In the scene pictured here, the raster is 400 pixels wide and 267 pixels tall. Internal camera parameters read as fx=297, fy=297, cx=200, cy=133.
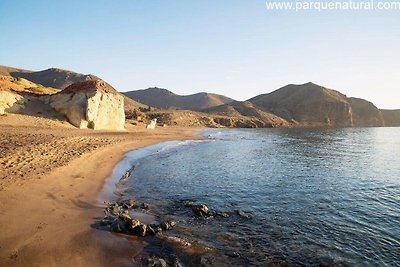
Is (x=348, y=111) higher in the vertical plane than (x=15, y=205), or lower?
higher

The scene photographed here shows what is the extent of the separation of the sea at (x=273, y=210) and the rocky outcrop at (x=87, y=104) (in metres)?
16.7

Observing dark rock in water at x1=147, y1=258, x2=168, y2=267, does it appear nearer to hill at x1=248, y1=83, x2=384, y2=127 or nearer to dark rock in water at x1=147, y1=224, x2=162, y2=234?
dark rock in water at x1=147, y1=224, x2=162, y2=234

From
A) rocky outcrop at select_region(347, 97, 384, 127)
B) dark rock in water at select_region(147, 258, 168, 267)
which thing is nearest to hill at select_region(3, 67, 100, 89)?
rocky outcrop at select_region(347, 97, 384, 127)

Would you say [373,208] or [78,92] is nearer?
[373,208]

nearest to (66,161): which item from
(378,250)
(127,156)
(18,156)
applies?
(18,156)

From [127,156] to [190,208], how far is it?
17.3 metres

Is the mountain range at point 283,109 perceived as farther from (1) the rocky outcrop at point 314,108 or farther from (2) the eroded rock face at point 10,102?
(2) the eroded rock face at point 10,102

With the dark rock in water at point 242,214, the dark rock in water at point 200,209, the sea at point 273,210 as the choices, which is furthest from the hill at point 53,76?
the dark rock in water at point 242,214

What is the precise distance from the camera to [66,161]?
21266 mm

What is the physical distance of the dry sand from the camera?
32.5 feet

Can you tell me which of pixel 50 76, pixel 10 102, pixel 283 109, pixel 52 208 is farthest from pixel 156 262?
pixel 50 76

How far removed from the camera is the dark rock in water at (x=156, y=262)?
9.75 metres

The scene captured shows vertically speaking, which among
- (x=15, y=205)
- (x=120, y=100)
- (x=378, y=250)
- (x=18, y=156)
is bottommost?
(x=378, y=250)

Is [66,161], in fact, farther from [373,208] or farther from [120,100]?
[120,100]
